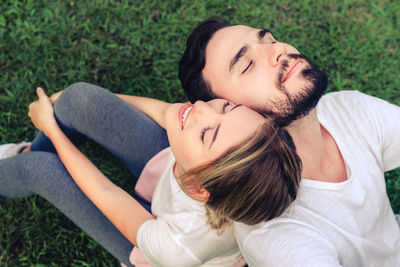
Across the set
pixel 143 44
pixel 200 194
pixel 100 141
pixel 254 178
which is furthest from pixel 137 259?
pixel 143 44

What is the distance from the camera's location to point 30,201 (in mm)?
3273

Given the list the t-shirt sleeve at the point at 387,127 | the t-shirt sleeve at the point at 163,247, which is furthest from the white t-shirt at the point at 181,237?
the t-shirt sleeve at the point at 387,127

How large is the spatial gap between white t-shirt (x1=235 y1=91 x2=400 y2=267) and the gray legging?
996 millimetres

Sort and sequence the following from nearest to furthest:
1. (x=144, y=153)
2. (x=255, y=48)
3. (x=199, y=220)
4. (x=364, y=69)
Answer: (x=199, y=220) < (x=255, y=48) < (x=144, y=153) < (x=364, y=69)

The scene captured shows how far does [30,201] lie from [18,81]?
128cm

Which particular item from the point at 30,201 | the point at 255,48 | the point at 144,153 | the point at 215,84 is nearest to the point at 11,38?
the point at 30,201

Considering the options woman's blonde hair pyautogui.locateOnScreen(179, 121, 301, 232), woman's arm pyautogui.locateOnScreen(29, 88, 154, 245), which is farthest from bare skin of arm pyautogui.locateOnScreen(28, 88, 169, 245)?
woman's blonde hair pyautogui.locateOnScreen(179, 121, 301, 232)

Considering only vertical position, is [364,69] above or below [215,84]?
below

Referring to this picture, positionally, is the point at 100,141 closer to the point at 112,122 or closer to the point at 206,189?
the point at 112,122

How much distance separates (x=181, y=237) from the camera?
2018mm

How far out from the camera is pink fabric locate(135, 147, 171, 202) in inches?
103

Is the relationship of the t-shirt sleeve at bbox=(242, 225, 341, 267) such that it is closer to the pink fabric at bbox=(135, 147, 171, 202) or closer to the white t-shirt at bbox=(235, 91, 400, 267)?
the white t-shirt at bbox=(235, 91, 400, 267)

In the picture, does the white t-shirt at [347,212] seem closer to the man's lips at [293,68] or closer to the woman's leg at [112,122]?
the man's lips at [293,68]

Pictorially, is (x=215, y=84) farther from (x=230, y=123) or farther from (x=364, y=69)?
(x=364, y=69)
